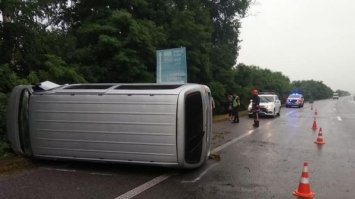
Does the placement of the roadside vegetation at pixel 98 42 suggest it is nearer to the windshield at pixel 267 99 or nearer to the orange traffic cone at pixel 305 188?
the windshield at pixel 267 99

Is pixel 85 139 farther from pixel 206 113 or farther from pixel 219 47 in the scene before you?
pixel 219 47

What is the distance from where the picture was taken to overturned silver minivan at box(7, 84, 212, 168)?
8.36 meters

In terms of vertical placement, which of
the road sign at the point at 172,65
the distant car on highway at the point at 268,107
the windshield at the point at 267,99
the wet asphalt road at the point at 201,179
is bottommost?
the wet asphalt road at the point at 201,179

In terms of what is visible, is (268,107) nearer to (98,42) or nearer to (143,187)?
(98,42)

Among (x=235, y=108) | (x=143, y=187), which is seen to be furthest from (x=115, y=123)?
(x=235, y=108)

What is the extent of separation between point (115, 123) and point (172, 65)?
9.21m

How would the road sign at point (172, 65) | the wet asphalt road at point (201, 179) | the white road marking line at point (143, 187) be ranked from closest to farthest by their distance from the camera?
the white road marking line at point (143, 187) < the wet asphalt road at point (201, 179) < the road sign at point (172, 65)

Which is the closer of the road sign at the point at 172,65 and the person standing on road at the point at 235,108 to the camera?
the road sign at the point at 172,65

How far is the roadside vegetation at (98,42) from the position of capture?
1447 centimetres

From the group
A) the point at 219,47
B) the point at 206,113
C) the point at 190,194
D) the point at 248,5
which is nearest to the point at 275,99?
the point at 219,47

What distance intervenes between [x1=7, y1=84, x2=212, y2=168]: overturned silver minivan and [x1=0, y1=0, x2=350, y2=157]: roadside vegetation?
5.40 feet

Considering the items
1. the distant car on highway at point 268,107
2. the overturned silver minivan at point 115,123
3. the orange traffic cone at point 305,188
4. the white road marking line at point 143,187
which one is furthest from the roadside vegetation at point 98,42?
the orange traffic cone at point 305,188

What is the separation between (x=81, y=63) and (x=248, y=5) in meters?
23.0

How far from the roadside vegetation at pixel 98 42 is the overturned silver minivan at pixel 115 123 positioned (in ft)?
5.40
